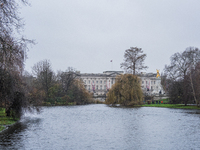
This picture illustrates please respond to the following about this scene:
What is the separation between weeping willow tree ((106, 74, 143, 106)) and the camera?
53156 mm

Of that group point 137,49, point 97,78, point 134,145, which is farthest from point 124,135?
point 97,78

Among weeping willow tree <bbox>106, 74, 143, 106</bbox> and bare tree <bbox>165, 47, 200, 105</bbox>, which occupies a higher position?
bare tree <bbox>165, 47, 200, 105</bbox>

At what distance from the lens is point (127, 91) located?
174 feet

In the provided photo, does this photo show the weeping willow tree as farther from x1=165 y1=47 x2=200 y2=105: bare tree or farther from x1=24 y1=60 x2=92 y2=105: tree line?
x1=24 y1=60 x2=92 y2=105: tree line

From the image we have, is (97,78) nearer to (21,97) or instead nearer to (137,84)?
(137,84)

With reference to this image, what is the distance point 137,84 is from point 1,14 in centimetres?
4303

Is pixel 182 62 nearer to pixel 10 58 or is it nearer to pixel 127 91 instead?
pixel 127 91

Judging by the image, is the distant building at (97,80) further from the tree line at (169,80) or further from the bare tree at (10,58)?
the bare tree at (10,58)

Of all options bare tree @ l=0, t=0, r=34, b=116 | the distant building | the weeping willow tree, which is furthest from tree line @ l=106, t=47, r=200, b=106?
the distant building

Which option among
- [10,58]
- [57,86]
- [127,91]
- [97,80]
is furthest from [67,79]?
[97,80]

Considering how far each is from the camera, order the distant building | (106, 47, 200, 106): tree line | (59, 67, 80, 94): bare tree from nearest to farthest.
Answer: (106, 47, 200, 106): tree line → (59, 67, 80, 94): bare tree → the distant building

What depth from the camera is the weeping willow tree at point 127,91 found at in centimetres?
5316

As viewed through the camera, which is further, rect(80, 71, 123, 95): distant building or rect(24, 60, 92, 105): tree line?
rect(80, 71, 123, 95): distant building

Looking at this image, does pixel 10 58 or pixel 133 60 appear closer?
pixel 10 58
